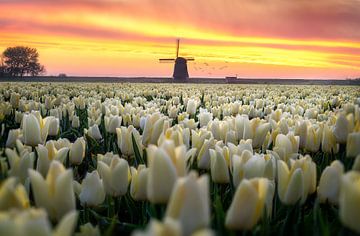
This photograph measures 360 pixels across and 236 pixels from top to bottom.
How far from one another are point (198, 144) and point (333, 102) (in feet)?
26.0

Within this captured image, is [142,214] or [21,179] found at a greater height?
[21,179]

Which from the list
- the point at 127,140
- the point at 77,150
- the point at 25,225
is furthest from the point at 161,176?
the point at 127,140

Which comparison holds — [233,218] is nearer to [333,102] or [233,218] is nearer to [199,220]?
[199,220]

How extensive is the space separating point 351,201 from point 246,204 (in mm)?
294

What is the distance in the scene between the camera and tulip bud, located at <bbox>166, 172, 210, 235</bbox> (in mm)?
1156

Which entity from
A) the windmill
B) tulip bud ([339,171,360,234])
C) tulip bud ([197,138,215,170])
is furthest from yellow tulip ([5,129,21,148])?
the windmill

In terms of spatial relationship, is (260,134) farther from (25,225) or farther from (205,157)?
(25,225)

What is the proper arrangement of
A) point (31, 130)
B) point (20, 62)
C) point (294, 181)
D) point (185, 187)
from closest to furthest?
1. point (185, 187)
2. point (294, 181)
3. point (31, 130)
4. point (20, 62)

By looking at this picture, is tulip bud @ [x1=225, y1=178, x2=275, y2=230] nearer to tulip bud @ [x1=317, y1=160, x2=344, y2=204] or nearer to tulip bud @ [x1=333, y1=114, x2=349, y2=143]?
tulip bud @ [x1=317, y1=160, x2=344, y2=204]

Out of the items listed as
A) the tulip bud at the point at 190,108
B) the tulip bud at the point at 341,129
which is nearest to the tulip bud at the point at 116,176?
the tulip bud at the point at 341,129

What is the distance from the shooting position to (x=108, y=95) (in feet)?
41.7

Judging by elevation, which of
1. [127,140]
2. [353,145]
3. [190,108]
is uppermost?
[353,145]

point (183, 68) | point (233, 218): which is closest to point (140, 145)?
point (233, 218)

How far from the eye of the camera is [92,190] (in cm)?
201
